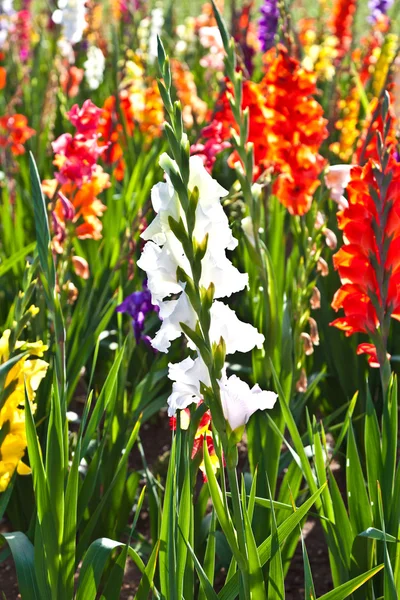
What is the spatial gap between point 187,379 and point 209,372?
4 centimetres

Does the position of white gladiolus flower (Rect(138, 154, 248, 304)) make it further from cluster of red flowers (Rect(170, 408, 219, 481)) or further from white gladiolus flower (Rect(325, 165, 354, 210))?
white gladiolus flower (Rect(325, 165, 354, 210))

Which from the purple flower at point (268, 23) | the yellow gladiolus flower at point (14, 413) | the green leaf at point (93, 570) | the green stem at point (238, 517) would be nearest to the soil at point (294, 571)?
the yellow gladiolus flower at point (14, 413)

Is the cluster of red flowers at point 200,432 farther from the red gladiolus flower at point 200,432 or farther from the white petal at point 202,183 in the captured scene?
the white petal at point 202,183

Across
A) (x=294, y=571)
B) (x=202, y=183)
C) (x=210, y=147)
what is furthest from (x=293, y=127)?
(x=202, y=183)

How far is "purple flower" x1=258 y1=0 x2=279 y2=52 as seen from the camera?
3975 millimetres

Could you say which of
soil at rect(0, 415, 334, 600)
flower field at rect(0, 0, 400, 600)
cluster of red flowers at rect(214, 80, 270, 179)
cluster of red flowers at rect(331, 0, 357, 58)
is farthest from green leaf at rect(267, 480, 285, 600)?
cluster of red flowers at rect(331, 0, 357, 58)

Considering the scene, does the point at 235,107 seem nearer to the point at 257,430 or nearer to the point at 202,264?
the point at 202,264

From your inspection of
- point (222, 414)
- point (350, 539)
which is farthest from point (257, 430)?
point (222, 414)

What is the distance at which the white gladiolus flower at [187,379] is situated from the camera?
97 cm

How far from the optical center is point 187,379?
977 millimetres

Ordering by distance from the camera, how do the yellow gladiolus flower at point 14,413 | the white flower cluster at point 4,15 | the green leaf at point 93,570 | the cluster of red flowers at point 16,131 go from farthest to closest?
the white flower cluster at point 4,15, the cluster of red flowers at point 16,131, the yellow gladiolus flower at point 14,413, the green leaf at point 93,570

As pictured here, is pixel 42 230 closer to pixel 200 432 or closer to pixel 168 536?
pixel 200 432

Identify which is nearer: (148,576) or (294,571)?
(148,576)

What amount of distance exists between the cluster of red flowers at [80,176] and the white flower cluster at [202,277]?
1291 mm
